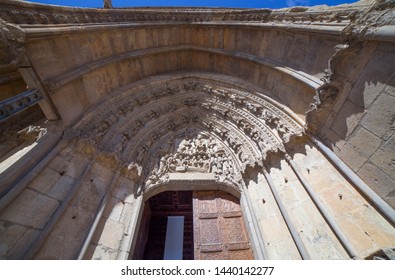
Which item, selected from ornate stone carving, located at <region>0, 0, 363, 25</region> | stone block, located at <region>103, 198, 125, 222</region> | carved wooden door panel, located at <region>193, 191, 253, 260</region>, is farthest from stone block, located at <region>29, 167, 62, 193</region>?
carved wooden door panel, located at <region>193, 191, 253, 260</region>

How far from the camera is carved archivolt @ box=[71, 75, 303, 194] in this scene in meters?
4.02

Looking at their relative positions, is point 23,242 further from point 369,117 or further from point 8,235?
point 369,117

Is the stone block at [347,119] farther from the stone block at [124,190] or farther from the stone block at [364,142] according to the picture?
the stone block at [124,190]

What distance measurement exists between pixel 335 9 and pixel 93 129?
498 centimetres

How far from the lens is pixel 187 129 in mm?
5820

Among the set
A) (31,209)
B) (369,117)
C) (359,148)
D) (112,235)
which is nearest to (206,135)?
(112,235)

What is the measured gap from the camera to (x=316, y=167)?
3.13 m

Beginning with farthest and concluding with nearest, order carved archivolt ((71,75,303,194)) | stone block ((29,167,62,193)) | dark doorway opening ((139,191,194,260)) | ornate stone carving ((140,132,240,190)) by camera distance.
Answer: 1. dark doorway opening ((139,191,194,260))
2. ornate stone carving ((140,132,240,190))
3. carved archivolt ((71,75,303,194))
4. stone block ((29,167,62,193))

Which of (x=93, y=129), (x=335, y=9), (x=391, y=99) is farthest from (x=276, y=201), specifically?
(x=93, y=129)

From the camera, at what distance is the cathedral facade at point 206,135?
242 cm

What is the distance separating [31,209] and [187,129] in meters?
4.07

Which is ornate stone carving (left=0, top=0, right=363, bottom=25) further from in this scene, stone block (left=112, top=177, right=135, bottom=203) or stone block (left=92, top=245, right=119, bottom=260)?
stone block (left=92, top=245, right=119, bottom=260)

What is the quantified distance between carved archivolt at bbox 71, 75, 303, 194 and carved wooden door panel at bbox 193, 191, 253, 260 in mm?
527

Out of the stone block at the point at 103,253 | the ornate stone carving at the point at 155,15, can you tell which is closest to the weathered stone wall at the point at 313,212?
the ornate stone carving at the point at 155,15
